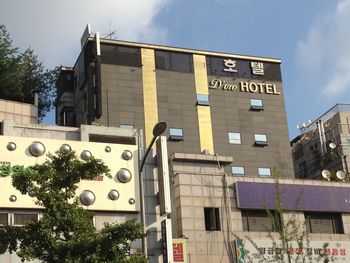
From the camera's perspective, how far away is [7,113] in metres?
33.5

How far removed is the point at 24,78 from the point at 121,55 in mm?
7689

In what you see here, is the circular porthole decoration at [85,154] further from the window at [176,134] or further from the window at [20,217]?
the window at [176,134]

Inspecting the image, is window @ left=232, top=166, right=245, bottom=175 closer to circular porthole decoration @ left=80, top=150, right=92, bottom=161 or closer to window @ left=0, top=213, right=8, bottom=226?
circular porthole decoration @ left=80, top=150, right=92, bottom=161

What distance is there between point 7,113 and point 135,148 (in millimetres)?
8036

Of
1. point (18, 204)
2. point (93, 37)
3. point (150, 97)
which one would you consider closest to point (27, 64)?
point (93, 37)

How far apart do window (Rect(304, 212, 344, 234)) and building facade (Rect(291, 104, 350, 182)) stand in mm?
14107

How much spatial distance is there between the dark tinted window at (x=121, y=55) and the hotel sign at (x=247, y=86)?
21.7 ft

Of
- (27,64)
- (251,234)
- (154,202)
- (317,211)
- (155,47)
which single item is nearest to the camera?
(154,202)

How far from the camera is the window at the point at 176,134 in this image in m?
46.8

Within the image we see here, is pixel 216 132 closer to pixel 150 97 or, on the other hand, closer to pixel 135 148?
pixel 150 97

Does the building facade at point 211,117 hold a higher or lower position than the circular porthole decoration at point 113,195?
higher

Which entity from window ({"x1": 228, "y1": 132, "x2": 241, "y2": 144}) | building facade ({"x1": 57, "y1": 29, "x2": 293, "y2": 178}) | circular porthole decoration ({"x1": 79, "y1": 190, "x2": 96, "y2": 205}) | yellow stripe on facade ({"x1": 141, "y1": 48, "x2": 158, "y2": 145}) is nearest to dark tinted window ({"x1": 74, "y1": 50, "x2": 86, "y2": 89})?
building facade ({"x1": 57, "y1": 29, "x2": 293, "y2": 178})

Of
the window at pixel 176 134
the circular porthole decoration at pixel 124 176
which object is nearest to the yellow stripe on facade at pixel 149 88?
the window at pixel 176 134

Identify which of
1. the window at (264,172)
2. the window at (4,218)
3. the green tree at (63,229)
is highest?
the window at (264,172)
